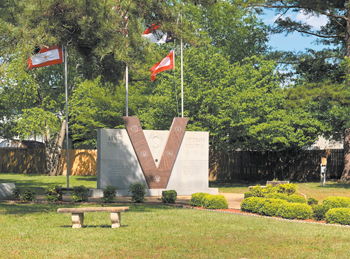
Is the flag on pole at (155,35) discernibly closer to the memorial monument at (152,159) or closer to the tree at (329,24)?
the memorial monument at (152,159)

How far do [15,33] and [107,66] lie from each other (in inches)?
196

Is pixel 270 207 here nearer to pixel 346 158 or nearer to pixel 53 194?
pixel 53 194

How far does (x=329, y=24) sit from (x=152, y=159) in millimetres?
18958

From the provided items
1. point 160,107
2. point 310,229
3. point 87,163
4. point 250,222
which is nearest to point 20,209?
point 250,222

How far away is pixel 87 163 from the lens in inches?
1452

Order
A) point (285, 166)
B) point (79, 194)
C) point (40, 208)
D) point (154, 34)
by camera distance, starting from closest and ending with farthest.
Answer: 1. point (40, 208)
2. point (79, 194)
3. point (154, 34)
4. point (285, 166)

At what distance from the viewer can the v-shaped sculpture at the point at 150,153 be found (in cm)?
1886

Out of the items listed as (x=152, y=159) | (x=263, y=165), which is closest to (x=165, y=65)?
(x=152, y=159)

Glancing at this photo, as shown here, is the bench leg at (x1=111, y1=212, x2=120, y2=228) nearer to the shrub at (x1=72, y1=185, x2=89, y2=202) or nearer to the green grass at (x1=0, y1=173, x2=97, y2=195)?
the shrub at (x1=72, y1=185, x2=89, y2=202)

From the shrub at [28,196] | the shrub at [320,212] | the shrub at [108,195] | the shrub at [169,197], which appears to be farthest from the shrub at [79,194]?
the shrub at [320,212]

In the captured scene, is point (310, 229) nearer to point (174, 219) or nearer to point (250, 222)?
point (250, 222)

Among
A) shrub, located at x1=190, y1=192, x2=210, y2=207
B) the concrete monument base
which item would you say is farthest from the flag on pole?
the concrete monument base

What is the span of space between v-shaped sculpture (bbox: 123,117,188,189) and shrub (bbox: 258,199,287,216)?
7.59 metres

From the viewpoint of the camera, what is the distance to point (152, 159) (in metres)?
19.2
